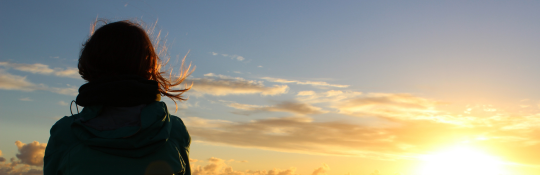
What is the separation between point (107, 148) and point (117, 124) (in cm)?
34

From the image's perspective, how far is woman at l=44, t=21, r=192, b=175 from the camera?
443 cm

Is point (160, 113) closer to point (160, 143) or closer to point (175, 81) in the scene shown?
point (160, 143)

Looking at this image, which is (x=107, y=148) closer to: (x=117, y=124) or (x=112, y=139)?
(x=112, y=139)

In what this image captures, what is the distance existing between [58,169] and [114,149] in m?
0.75

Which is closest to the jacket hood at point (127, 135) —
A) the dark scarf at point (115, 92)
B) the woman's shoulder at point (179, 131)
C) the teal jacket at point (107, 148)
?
the teal jacket at point (107, 148)

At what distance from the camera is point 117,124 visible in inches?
183

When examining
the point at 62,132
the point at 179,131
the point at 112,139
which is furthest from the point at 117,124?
the point at 179,131

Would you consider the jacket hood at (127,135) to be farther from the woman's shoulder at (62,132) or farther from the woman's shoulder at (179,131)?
the woman's shoulder at (179,131)

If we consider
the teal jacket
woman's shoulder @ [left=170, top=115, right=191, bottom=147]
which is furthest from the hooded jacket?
woman's shoulder @ [left=170, top=115, right=191, bottom=147]

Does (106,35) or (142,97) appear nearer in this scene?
(142,97)

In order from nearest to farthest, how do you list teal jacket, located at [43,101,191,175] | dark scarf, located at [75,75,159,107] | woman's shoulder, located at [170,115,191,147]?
1. teal jacket, located at [43,101,191,175]
2. dark scarf, located at [75,75,159,107]
3. woman's shoulder, located at [170,115,191,147]

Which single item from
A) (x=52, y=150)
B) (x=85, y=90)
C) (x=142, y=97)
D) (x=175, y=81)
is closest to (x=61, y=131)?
(x=52, y=150)

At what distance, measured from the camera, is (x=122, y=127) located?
459 centimetres

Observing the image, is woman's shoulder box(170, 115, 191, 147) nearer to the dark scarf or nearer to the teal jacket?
the teal jacket
